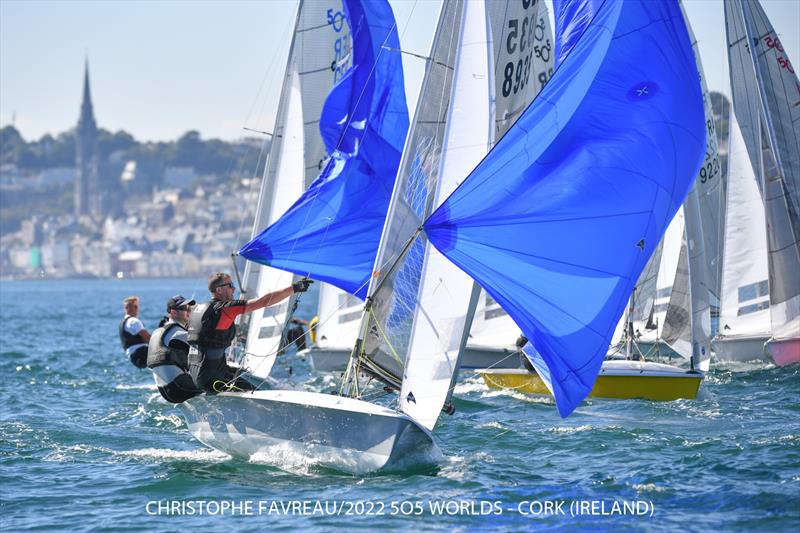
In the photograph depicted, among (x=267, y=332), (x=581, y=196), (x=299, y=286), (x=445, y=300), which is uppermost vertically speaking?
(x=581, y=196)

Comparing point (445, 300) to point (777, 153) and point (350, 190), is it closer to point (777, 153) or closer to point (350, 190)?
point (350, 190)

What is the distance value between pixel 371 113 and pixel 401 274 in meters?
4.36

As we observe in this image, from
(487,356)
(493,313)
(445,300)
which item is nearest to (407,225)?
(445,300)

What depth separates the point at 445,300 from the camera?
9.74 meters

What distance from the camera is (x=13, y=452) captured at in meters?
10.9

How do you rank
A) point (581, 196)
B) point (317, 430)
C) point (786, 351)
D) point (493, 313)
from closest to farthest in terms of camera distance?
point (581, 196), point (317, 430), point (786, 351), point (493, 313)

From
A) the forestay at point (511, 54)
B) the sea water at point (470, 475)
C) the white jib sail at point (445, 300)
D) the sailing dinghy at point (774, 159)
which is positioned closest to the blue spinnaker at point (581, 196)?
the white jib sail at point (445, 300)

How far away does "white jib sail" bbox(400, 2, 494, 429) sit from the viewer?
9.67 metres

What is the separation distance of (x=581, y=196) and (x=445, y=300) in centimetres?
136

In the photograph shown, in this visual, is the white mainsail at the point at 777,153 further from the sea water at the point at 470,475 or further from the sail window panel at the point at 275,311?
the sail window panel at the point at 275,311

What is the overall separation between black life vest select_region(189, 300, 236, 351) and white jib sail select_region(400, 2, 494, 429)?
1479 mm

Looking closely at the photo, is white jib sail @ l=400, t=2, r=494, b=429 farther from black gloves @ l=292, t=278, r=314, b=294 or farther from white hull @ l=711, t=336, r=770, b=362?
white hull @ l=711, t=336, r=770, b=362

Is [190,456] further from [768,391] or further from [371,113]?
[768,391]

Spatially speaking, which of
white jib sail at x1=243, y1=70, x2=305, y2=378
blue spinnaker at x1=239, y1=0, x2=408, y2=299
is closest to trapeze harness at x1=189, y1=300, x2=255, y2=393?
blue spinnaker at x1=239, y1=0, x2=408, y2=299
